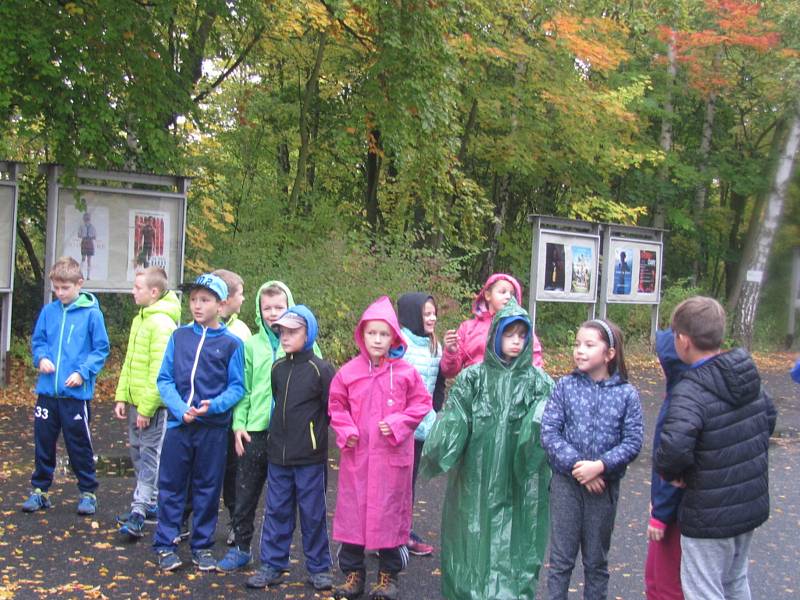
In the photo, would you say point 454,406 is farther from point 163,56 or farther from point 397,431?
point 163,56

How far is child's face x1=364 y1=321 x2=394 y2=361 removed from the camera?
516 centimetres

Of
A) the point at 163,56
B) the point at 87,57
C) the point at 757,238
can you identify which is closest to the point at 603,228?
the point at 757,238

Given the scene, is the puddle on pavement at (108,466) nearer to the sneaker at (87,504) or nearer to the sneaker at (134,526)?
the sneaker at (87,504)

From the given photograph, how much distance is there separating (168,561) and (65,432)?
1553mm

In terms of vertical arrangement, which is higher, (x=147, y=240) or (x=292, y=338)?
(x=147, y=240)

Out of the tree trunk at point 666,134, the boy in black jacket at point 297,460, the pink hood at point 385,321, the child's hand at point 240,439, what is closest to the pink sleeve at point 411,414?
the pink hood at point 385,321

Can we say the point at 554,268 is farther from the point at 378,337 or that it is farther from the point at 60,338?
the point at 378,337

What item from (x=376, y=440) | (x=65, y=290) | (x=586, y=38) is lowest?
(x=376, y=440)

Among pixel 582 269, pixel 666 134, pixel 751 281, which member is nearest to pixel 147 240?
pixel 582 269

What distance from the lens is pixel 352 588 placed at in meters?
5.09

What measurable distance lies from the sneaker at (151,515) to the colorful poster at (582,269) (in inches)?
411

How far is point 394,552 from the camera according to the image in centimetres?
511

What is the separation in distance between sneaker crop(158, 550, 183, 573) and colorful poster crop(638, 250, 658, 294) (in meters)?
13.8

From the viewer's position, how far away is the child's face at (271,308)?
5.68 metres
